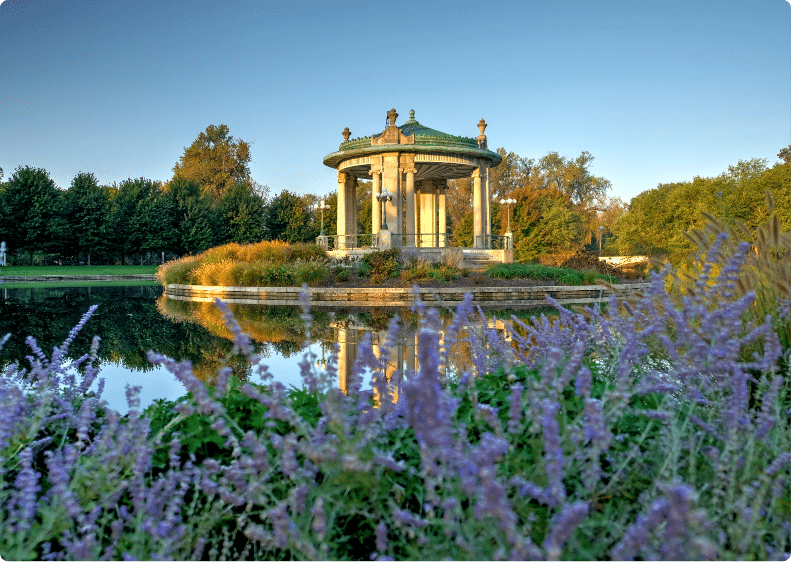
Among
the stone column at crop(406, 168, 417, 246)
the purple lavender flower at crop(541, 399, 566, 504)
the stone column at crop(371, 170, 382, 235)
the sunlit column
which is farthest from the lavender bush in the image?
the sunlit column

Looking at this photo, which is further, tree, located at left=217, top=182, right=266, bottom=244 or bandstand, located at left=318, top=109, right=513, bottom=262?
tree, located at left=217, top=182, right=266, bottom=244

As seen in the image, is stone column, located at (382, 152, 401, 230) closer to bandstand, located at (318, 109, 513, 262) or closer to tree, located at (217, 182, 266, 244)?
bandstand, located at (318, 109, 513, 262)

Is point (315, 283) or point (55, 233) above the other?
point (55, 233)

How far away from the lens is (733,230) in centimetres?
365

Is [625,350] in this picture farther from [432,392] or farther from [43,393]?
[43,393]

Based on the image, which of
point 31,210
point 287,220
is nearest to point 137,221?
point 31,210

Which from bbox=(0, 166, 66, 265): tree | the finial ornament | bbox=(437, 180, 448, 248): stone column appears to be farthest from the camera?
bbox=(0, 166, 66, 265): tree

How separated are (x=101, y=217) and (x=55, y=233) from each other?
2.94 meters

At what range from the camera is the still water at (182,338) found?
4.94 metres

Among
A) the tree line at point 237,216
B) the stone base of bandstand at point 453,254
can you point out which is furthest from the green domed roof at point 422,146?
the tree line at point 237,216

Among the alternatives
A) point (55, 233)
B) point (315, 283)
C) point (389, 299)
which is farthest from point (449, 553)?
point (55, 233)

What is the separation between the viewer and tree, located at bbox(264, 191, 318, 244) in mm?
42219

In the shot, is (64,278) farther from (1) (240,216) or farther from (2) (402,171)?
(2) (402,171)

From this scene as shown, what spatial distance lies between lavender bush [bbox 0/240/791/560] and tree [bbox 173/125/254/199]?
5192 cm
